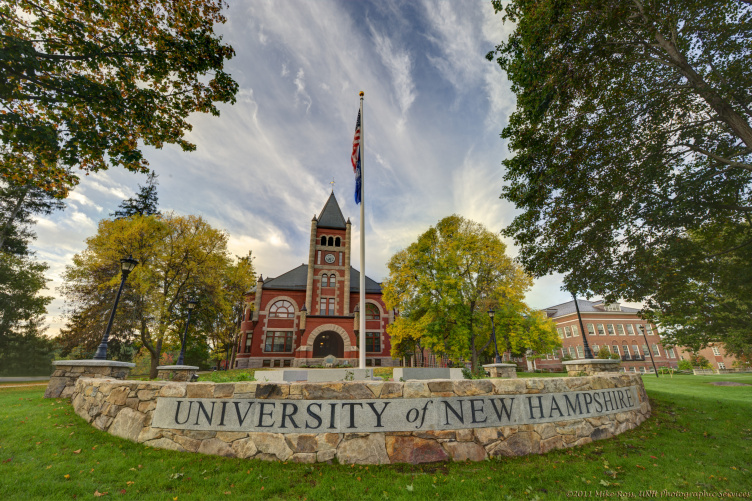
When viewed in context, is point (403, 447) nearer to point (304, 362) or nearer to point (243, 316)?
point (304, 362)

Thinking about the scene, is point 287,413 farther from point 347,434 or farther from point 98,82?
point 98,82

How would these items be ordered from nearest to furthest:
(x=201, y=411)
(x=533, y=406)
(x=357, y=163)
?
(x=201, y=411), (x=533, y=406), (x=357, y=163)

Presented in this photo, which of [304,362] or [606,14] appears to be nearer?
[606,14]

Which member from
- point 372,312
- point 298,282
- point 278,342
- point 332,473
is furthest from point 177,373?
point 372,312

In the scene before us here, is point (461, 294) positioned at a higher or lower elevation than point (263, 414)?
higher

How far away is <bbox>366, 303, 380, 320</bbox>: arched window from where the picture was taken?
34750 millimetres

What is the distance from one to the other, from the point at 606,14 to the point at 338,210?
34.5 m

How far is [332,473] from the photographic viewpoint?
14.4 ft

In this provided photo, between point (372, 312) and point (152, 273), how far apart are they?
73.3 feet

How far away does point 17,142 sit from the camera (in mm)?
5848

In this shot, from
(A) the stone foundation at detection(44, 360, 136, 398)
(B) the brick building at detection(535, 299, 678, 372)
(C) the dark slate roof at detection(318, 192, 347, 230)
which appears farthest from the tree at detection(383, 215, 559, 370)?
(B) the brick building at detection(535, 299, 678, 372)

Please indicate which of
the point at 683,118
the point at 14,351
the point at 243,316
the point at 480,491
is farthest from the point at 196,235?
the point at 14,351

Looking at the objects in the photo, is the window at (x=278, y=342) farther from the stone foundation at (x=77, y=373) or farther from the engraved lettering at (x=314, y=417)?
the engraved lettering at (x=314, y=417)

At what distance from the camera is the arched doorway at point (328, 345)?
34062 millimetres
